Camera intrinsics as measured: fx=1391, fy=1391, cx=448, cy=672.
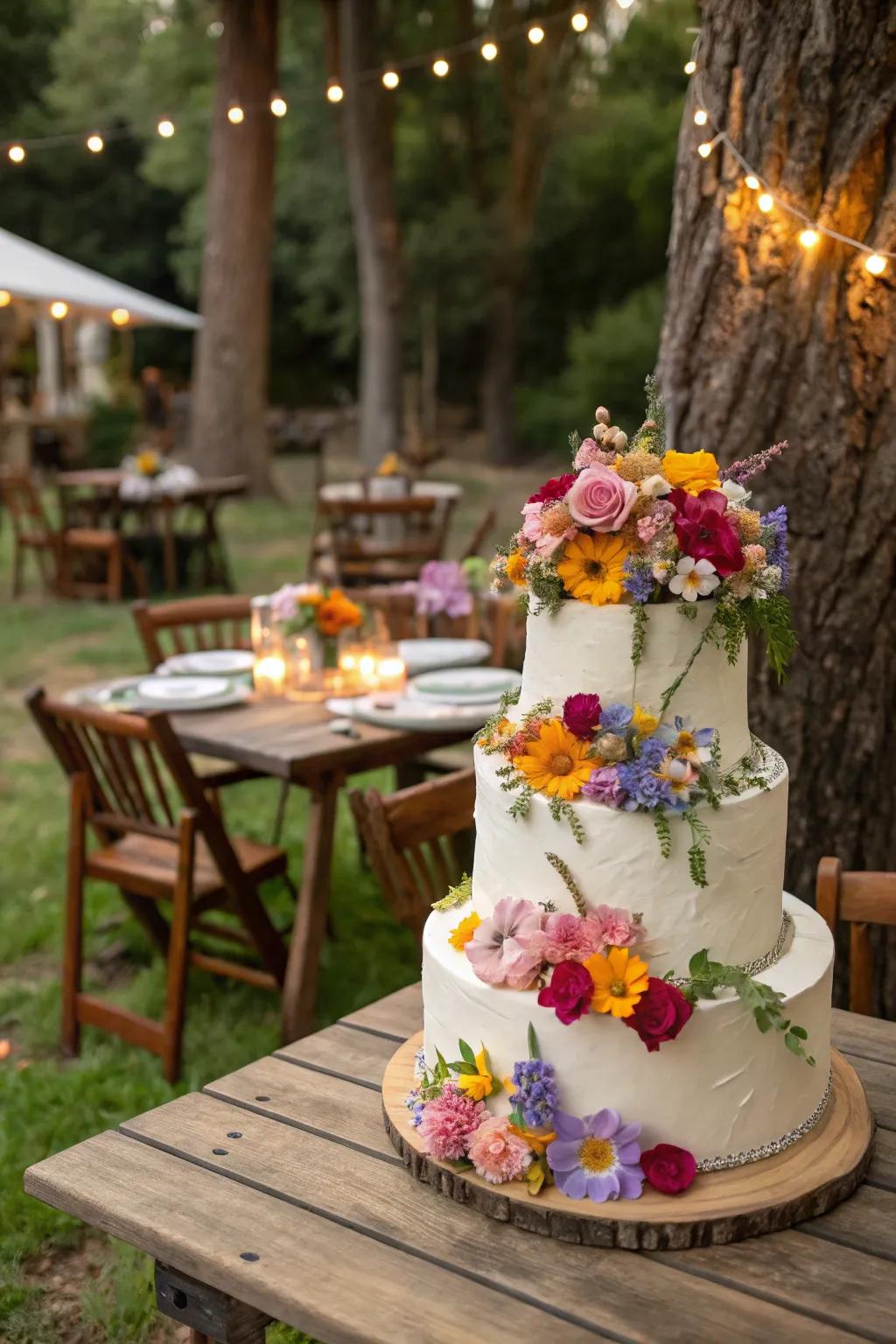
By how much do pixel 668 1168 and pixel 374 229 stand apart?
13.3 meters

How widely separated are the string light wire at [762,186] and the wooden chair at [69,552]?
8.03m

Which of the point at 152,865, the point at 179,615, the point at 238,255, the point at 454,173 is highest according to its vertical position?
the point at 454,173

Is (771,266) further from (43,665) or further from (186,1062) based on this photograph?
(43,665)

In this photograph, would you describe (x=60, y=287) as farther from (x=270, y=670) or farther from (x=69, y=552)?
(x=270, y=670)

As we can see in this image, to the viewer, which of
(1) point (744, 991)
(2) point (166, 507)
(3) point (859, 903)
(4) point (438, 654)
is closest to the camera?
(1) point (744, 991)

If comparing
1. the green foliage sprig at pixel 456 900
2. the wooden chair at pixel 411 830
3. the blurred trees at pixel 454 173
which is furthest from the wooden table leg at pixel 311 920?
the blurred trees at pixel 454 173

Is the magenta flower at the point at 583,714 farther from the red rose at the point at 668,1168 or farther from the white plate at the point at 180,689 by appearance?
the white plate at the point at 180,689

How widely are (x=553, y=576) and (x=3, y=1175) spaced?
219 centimetres

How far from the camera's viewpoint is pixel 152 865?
3.92 meters

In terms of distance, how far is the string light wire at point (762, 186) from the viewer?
9.93ft

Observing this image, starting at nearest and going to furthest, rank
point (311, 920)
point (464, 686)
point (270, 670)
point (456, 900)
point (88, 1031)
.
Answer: point (456, 900) → point (311, 920) → point (88, 1031) → point (464, 686) → point (270, 670)

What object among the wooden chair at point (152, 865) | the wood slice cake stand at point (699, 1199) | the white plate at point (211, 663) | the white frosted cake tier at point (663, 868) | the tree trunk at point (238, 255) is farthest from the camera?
the tree trunk at point (238, 255)

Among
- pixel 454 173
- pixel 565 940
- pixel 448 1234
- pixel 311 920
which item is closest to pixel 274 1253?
pixel 448 1234

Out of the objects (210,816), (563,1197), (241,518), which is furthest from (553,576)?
(241,518)
